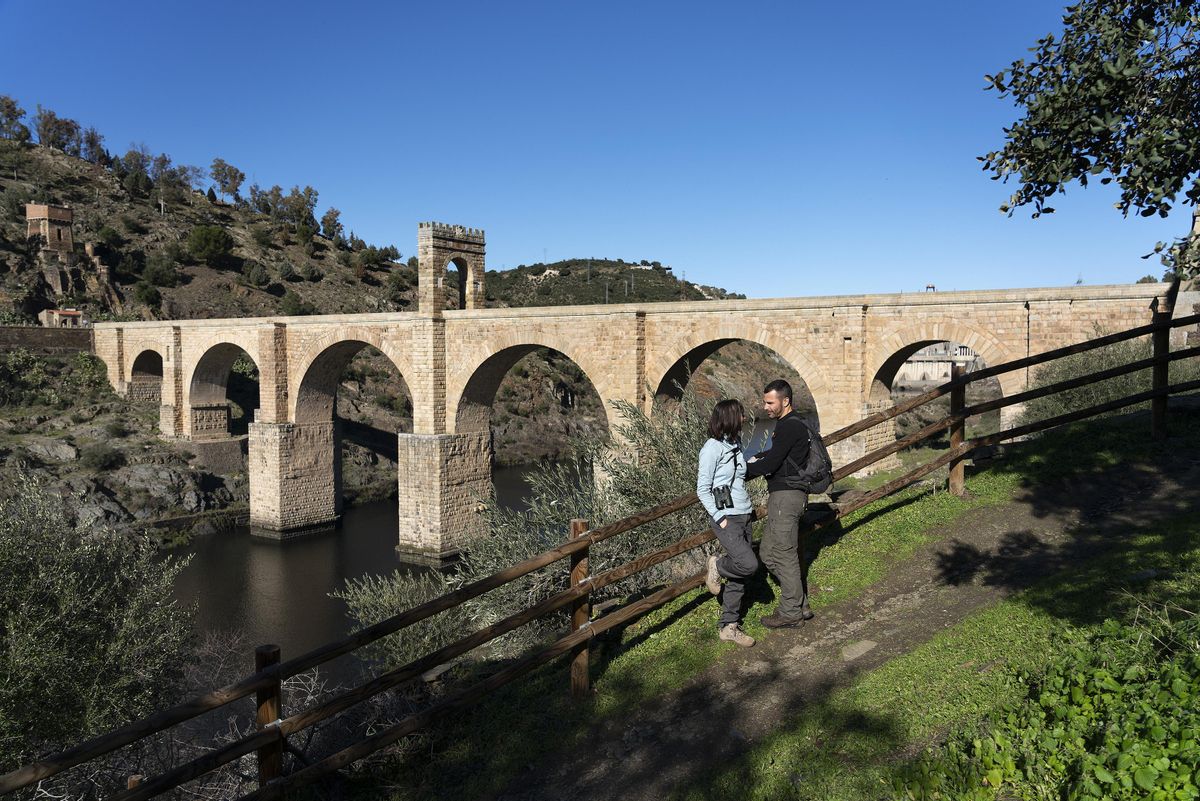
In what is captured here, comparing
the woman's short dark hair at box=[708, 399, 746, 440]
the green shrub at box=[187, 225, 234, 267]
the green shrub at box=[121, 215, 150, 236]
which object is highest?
the green shrub at box=[121, 215, 150, 236]

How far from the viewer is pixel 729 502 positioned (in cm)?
478

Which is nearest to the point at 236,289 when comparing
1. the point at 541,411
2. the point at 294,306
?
the point at 294,306

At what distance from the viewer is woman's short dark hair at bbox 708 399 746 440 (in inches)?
183

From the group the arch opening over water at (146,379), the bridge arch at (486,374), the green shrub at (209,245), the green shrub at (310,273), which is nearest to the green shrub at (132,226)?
the green shrub at (209,245)

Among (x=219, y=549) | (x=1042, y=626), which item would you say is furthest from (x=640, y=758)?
(x=219, y=549)

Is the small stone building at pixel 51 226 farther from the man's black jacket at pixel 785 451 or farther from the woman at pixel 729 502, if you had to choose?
the man's black jacket at pixel 785 451

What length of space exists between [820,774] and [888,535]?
3.00 meters

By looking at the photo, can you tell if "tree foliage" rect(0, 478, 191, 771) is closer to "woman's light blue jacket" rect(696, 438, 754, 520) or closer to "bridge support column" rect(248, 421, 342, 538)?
"woman's light blue jacket" rect(696, 438, 754, 520)

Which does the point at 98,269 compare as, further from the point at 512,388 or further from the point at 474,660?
the point at 474,660

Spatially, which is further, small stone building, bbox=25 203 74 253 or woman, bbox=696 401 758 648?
small stone building, bbox=25 203 74 253

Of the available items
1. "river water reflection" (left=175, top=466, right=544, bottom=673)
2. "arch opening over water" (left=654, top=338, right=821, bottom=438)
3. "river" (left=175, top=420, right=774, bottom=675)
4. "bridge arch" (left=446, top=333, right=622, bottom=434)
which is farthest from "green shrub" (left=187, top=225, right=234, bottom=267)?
"bridge arch" (left=446, top=333, right=622, bottom=434)

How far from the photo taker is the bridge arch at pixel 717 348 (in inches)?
588

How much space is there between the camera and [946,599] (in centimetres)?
508

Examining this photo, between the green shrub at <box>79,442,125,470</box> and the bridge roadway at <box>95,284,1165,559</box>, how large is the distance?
277 cm
